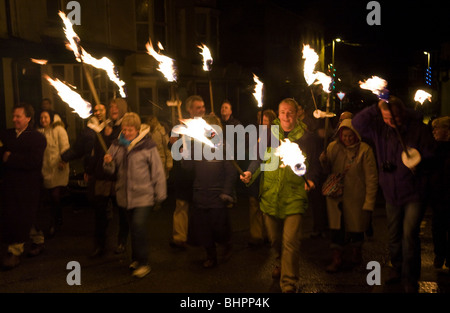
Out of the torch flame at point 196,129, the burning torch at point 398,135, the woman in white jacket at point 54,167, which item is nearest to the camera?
the burning torch at point 398,135

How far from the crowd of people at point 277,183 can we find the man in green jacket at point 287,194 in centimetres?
1

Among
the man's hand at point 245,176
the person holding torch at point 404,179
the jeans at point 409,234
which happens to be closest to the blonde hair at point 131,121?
the man's hand at point 245,176

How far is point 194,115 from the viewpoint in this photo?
6.87m

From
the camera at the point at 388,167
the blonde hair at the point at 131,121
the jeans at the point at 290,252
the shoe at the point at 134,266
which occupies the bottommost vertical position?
the shoe at the point at 134,266

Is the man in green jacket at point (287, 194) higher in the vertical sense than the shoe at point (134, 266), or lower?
higher

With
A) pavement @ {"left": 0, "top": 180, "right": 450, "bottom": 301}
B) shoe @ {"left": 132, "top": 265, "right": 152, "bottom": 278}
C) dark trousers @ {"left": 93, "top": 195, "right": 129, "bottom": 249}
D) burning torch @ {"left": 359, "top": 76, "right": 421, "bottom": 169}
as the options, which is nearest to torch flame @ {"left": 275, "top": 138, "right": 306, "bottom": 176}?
burning torch @ {"left": 359, "top": 76, "right": 421, "bottom": 169}

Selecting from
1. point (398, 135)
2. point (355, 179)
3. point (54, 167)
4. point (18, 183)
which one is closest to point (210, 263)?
point (355, 179)

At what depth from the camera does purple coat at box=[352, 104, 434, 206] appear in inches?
209

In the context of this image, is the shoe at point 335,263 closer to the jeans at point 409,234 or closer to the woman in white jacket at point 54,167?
the jeans at point 409,234

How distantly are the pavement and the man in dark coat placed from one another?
0.40 m

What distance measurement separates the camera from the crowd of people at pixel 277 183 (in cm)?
540

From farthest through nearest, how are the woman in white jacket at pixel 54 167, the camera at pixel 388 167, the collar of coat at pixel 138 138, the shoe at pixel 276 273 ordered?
the woman in white jacket at pixel 54 167
the collar of coat at pixel 138 138
the shoe at pixel 276 273
the camera at pixel 388 167

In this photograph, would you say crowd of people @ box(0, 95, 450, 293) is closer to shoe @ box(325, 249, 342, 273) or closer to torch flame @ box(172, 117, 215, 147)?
shoe @ box(325, 249, 342, 273)
